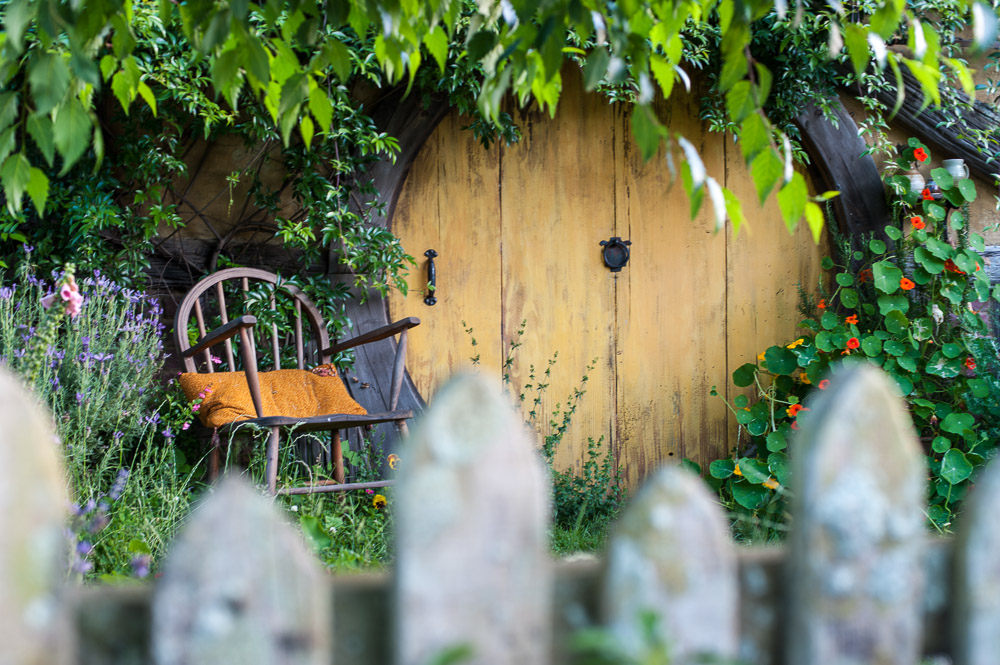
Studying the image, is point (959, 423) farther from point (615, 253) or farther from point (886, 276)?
point (615, 253)

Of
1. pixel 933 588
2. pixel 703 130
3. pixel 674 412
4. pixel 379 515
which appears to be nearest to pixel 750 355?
pixel 674 412

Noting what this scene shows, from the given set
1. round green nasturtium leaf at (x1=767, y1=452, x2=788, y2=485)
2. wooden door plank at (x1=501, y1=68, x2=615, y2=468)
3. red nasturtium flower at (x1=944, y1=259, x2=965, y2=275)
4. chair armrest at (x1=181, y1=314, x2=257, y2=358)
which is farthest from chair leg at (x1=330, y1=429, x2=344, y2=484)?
red nasturtium flower at (x1=944, y1=259, x2=965, y2=275)

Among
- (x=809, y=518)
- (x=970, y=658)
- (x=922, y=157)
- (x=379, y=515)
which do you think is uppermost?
(x=922, y=157)

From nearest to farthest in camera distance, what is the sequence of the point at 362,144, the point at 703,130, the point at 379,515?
the point at 379,515 → the point at 362,144 → the point at 703,130

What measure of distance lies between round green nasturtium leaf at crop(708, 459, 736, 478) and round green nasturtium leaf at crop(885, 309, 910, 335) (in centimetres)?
81

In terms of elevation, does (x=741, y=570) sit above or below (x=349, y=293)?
below

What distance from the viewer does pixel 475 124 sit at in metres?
3.20

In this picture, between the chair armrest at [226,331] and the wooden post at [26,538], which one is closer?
→ the wooden post at [26,538]

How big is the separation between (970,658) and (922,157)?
3090mm

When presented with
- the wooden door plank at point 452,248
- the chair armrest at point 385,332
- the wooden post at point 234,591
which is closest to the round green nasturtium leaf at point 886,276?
the wooden door plank at point 452,248

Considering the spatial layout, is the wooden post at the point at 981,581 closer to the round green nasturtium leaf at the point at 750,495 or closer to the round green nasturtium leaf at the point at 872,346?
the round green nasturtium leaf at the point at 750,495

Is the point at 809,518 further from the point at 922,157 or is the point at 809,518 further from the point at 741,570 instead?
the point at 922,157

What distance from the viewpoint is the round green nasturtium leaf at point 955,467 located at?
2.91 m

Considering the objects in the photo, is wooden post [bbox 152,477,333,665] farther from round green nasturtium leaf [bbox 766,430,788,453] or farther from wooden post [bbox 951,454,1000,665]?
round green nasturtium leaf [bbox 766,430,788,453]
